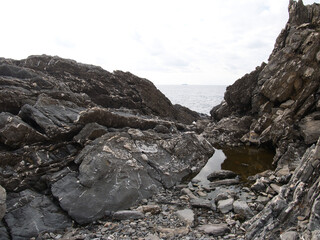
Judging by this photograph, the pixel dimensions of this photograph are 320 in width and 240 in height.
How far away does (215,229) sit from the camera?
32.3ft

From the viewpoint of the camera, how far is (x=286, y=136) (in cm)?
2125

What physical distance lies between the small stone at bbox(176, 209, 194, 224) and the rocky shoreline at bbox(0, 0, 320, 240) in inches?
2.0

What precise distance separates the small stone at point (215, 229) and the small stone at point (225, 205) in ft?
5.75

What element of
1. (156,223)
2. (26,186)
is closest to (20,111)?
(26,186)

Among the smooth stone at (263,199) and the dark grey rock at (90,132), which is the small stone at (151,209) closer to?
the smooth stone at (263,199)

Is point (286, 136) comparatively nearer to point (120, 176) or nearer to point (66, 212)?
point (120, 176)

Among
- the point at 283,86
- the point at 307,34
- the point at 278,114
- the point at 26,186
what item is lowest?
the point at 26,186

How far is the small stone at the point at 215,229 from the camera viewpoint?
31.6ft

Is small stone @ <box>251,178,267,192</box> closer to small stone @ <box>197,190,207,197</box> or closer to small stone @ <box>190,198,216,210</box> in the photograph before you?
small stone @ <box>197,190,207,197</box>

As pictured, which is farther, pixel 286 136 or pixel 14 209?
pixel 286 136

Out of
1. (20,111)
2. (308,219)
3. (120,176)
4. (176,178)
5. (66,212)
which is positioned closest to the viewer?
(308,219)

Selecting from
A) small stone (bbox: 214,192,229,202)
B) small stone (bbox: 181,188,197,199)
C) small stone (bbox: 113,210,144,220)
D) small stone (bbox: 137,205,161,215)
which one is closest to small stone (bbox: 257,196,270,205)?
small stone (bbox: 214,192,229,202)

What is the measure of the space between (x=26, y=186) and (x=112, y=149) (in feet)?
17.4

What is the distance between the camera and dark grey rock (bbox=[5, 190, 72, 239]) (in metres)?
10.2
